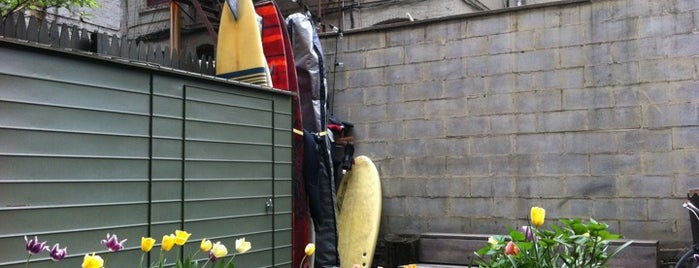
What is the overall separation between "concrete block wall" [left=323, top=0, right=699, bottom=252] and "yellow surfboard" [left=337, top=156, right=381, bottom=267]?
0.57 feet

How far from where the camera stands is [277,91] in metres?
4.72

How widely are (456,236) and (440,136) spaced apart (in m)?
0.95

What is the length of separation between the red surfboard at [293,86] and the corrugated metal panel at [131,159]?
30 cm

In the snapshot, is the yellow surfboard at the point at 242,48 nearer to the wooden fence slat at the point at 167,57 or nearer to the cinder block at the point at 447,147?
the wooden fence slat at the point at 167,57

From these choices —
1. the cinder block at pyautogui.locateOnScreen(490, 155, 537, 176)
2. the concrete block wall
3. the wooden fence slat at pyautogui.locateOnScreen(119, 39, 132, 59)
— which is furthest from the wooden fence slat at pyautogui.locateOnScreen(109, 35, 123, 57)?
the cinder block at pyautogui.locateOnScreen(490, 155, 537, 176)

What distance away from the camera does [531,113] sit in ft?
17.3

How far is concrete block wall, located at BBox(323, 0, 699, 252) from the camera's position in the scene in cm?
476

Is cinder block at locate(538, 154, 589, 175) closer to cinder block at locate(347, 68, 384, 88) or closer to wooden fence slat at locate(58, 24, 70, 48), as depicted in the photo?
cinder block at locate(347, 68, 384, 88)

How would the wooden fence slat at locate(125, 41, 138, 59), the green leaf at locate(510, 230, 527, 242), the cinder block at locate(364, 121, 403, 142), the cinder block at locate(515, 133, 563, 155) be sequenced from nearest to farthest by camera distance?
1. the green leaf at locate(510, 230, 527, 242)
2. the wooden fence slat at locate(125, 41, 138, 59)
3. the cinder block at locate(515, 133, 563, 155)
4. the cinder block at locate(364, 121, 403, 142)

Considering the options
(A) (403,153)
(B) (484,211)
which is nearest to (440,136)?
(A) (403,153)

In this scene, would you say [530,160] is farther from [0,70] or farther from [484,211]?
[0,70]

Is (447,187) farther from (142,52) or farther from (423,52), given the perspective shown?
(142,52)

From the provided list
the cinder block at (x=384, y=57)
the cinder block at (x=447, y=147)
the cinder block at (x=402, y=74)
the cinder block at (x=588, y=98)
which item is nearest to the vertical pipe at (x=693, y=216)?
the cinder block at (x=588, y=98)

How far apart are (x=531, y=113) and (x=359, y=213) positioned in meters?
1.80
